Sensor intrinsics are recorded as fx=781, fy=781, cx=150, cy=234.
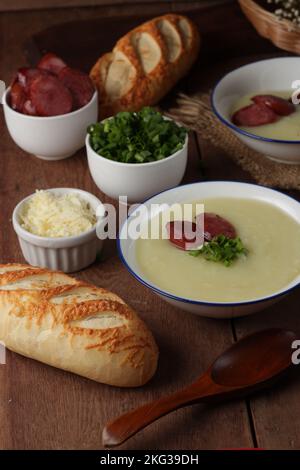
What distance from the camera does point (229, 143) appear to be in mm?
2350

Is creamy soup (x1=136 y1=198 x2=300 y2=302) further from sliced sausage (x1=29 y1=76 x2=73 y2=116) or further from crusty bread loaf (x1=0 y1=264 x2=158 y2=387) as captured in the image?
sliced sausage (x1=29 y1=76 x2=73 y2=116)

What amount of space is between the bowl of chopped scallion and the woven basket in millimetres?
698

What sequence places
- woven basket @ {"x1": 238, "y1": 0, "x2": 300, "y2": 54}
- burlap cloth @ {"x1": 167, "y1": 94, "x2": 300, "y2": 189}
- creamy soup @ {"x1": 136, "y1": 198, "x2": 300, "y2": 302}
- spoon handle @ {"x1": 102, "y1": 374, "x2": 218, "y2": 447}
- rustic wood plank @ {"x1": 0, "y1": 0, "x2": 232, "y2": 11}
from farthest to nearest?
1. rustic wood plank @ {"x1": 0, "y1": 0, "x2": 232, "y2": 11}
2. woven basket @ {"x1": 238, "y1": 0, "x2": 300, "y2": 54}
3. burlap cloth @ {"x1": 167, "y1": 94, "x2": 300, "y2": 189}
4. creamy soup @ {"x1": 136, "y1": 198, "x2": 300, "y2": 302}
5. spoon handle @ {"x1": 102, "y1": 374, "x2": 218, "y2": 447}

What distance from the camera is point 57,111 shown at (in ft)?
7.30

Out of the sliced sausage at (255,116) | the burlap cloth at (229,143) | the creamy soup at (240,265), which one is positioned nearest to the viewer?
the creamy soup at (240,265)

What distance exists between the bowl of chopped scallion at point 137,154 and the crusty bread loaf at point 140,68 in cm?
33

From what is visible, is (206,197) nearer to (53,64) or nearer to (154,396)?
(154,396)

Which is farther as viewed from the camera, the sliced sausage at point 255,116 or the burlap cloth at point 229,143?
the sliced sausage at point 255,116

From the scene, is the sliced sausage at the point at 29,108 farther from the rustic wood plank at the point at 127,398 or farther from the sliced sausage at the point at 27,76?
the rustic wood plank at the point at 127,398

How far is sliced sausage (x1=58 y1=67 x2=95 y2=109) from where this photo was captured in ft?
7.43

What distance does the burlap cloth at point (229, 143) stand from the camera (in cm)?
218

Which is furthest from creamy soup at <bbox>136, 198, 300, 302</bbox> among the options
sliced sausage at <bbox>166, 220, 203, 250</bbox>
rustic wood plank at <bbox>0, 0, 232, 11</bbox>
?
rustic wood plank at <bbox>0, 0, 232, 11</bbox>

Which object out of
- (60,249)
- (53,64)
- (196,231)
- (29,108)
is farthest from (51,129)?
(196,231)

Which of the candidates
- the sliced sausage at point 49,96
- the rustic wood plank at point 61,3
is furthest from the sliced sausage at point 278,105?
the rustic wood plank at point 61,3
